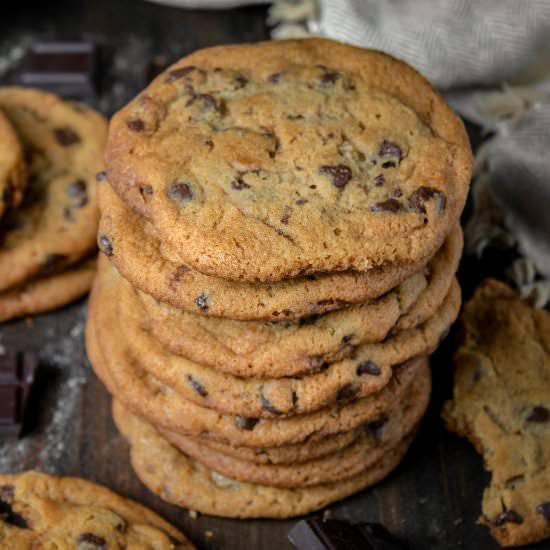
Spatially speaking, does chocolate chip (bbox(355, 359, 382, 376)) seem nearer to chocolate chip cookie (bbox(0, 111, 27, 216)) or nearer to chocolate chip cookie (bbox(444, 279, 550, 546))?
chocolate chip cookie (bbox(444, 279, 550, 546))

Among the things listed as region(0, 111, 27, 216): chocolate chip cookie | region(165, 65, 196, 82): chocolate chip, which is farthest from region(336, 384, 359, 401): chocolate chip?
region(0, 111, 27, 216): chocolate chip cookie

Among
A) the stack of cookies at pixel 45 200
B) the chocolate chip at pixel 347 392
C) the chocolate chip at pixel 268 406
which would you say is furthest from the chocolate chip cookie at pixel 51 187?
the chocolate chip at pixel 347 392

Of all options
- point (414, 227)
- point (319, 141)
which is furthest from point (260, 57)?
point (414, 227)

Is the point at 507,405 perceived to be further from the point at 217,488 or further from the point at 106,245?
the point at 106,245

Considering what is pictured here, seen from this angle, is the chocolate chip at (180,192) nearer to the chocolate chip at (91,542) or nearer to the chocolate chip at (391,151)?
the chocolate chip at (391,151)

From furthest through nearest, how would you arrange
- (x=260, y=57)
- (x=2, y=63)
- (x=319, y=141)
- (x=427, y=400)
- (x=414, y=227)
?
(x=2, y=63)
(x=427, y=400)
(x=260, y=57)
(x=319, y=141)
(x=414, y=227)

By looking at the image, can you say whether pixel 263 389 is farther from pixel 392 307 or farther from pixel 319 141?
pixel 319 141
